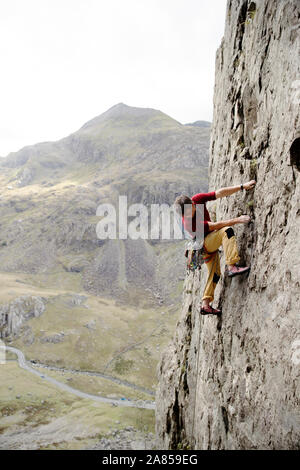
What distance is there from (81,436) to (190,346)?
60.7 meters

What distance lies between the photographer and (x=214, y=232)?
12.1m

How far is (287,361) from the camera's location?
8.09 metres

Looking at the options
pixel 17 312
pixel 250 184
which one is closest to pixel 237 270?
pixel 250 184

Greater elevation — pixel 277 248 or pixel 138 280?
pixel 277 248

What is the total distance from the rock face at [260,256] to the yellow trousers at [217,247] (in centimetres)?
69

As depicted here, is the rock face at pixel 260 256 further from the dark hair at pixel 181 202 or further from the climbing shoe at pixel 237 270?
the dark hair at pixel 181 202

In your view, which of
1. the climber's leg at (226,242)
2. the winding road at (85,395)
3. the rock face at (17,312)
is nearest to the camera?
the climber's leg at (226,242)

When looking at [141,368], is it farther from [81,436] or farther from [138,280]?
[138,280]

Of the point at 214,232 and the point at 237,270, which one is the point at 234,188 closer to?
the point at 214,232

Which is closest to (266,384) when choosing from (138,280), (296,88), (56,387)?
(296,88)

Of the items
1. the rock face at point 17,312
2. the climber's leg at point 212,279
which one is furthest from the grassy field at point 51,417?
the climber's leg at point 212,279

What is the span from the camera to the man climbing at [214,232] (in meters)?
11.3

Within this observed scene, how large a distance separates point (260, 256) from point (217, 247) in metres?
2.32
